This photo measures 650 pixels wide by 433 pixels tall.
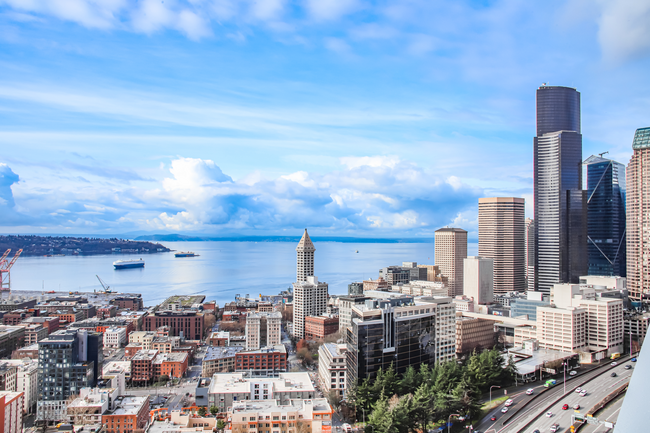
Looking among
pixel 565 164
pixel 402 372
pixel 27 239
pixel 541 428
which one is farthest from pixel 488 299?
pixel 27 239

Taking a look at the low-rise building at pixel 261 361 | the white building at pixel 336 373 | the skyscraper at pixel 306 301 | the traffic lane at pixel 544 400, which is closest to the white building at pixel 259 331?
the skyscraper at pixel 306 301

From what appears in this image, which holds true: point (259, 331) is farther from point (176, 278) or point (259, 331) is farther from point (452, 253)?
point (176, 278)

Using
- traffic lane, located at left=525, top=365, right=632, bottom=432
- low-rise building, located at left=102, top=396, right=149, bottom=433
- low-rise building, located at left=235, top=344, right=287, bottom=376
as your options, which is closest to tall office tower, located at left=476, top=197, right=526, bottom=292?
traffic lane, located at left=525, top=365, right=632, bottom=432

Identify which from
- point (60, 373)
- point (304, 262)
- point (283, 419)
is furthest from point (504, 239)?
point (60, 373)

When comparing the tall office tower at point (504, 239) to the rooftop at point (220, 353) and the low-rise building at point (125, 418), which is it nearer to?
the rooftop at point (220, 353)

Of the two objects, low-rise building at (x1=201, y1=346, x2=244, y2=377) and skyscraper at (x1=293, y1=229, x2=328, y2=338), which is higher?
skyscraper at (x1=293, y1=229, x2=328, y2=338)

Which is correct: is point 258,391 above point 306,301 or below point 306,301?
below

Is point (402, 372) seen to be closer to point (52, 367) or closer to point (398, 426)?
point (398, 426)

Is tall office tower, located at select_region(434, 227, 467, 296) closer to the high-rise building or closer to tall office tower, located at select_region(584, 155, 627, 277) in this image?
the high-rise building
